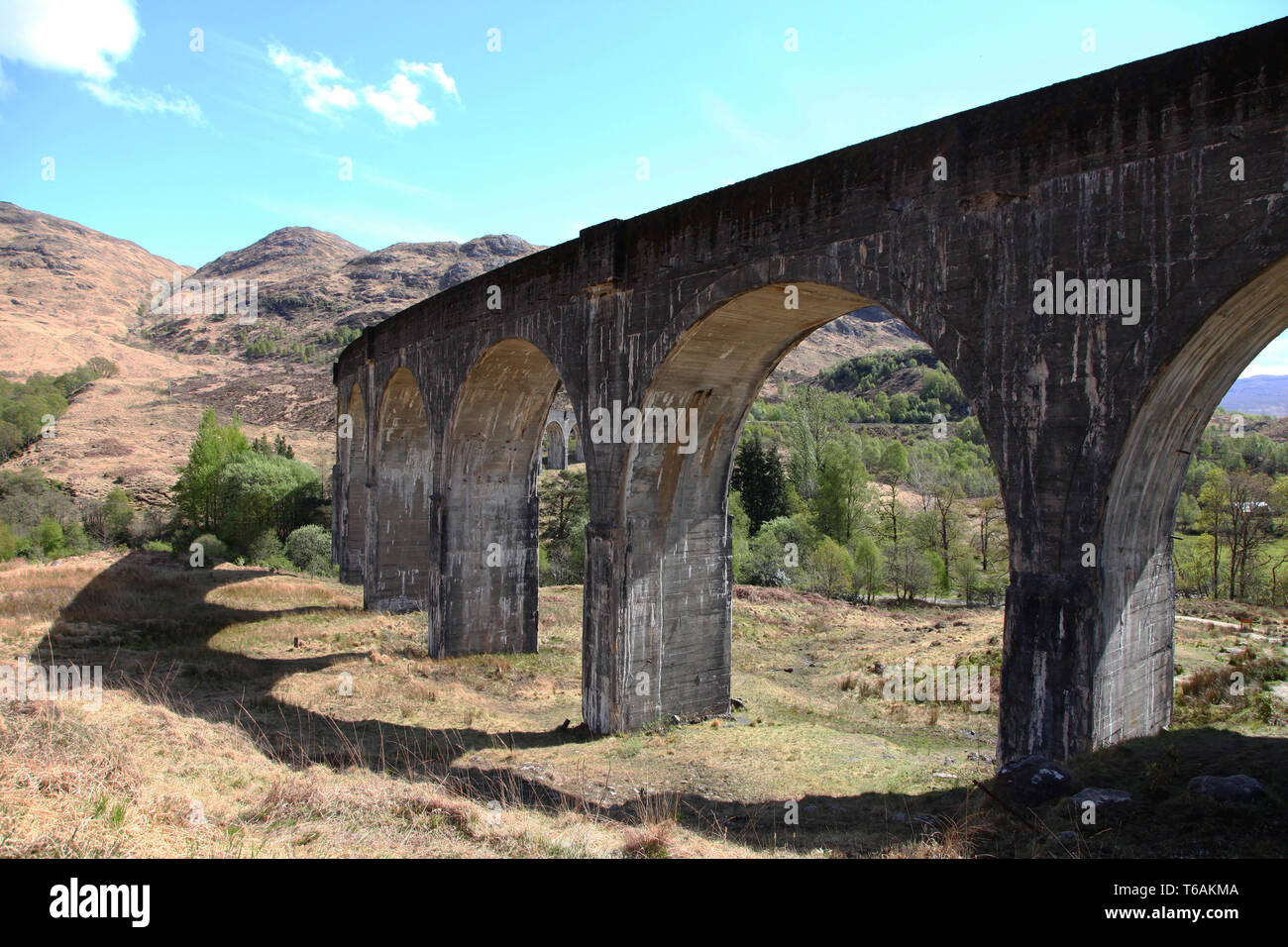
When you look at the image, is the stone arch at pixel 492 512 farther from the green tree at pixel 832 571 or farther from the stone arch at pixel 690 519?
the green tree at pixel 832 571

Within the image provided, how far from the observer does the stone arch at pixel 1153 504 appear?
6391 mm

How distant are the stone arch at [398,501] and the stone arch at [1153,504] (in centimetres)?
1833

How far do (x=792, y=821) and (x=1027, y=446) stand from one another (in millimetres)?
4570

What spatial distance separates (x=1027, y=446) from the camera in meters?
7.09

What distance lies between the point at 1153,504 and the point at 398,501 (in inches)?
763

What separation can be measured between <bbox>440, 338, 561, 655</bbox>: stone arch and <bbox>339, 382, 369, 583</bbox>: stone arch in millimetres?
12862

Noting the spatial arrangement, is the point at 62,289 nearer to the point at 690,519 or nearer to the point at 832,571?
the point at 832,571

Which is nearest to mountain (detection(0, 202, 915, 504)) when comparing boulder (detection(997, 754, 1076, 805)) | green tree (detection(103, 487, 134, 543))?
green tree (detection(103, 487, 134, 543))

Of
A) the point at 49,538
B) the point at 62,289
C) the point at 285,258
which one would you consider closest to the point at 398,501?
the point at 49,538

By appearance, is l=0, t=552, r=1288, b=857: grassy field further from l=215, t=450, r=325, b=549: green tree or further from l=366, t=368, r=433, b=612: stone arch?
l=215, t=450, r=325, b=549: green tree

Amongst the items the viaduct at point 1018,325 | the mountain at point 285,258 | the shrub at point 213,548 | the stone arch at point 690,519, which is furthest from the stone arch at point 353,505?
the mountain at point 285,258
